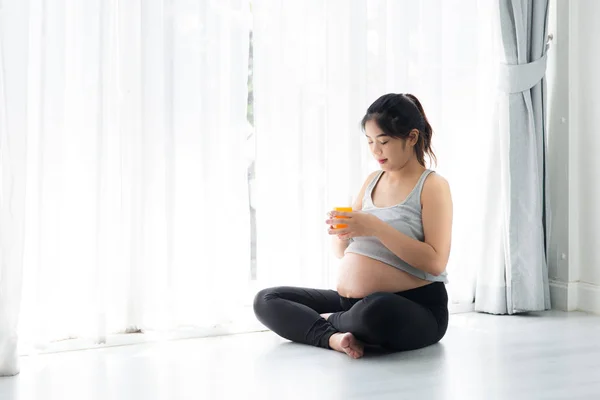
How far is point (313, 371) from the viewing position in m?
1.91

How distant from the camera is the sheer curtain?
2.40 m

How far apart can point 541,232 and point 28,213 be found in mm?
1814

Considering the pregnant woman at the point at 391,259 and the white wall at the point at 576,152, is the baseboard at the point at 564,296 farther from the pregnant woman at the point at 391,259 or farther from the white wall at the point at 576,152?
the pregnant woman at the point at 391,259

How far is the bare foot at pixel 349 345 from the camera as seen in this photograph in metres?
2.03

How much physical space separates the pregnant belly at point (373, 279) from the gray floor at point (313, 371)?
0.19 meters

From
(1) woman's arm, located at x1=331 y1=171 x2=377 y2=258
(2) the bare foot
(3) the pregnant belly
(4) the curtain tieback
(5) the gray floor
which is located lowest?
(5) the gray floor

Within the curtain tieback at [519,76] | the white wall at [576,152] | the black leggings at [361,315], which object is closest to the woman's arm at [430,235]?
the black leggings at [361,315]

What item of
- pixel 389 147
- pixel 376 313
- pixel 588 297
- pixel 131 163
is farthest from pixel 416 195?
pixel 588 297

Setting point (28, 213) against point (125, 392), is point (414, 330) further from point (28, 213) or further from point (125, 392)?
point (28, 213)

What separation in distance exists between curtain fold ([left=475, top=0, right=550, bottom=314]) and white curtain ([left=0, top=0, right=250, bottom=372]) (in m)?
0.97

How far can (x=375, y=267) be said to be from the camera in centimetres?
214

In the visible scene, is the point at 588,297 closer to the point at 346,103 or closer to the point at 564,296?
the point at 564,296

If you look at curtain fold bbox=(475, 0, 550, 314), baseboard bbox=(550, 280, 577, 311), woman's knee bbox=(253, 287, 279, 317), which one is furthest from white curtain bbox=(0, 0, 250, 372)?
baseboard bbox=(550, 280, 577, 311)

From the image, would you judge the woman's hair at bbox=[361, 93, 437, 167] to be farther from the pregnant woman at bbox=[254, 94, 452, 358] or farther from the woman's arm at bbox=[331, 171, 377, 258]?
the woman's arm at bbox=[331, 171, 377, 258]
